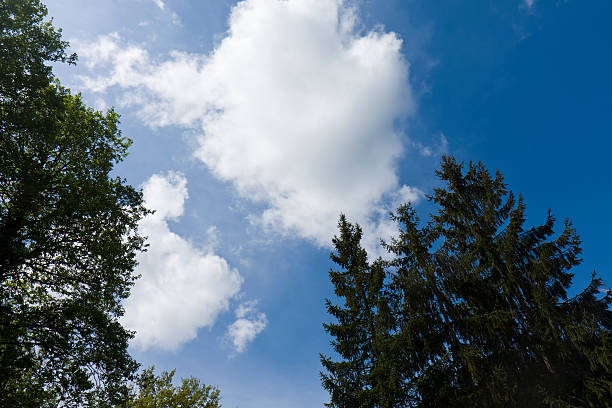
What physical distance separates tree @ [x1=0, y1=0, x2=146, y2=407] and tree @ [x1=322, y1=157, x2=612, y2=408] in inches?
440

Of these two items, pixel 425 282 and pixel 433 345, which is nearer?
pixel 433 345

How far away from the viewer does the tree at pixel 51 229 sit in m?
11.0

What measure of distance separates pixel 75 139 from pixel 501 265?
1909 centimetres

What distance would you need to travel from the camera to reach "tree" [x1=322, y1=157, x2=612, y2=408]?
11.8 meters

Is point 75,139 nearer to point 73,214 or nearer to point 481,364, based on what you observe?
point 73,214

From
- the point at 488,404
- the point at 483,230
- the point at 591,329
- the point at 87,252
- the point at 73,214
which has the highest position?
the point at 483,230

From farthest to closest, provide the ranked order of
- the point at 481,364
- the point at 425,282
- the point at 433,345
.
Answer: the point at 425,282
the point at 433,345
the point at 481,364

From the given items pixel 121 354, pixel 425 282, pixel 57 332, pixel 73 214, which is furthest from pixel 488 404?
pixel 73 214

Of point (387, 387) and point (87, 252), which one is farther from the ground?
point (87, 252)

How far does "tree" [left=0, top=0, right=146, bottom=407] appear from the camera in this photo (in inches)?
432

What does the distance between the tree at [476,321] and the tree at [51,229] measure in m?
11.2

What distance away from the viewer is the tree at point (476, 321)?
11.8 m

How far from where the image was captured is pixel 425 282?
1525 cm

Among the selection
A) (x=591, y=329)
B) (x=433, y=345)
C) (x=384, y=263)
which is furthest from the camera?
(x=384, y=263)
